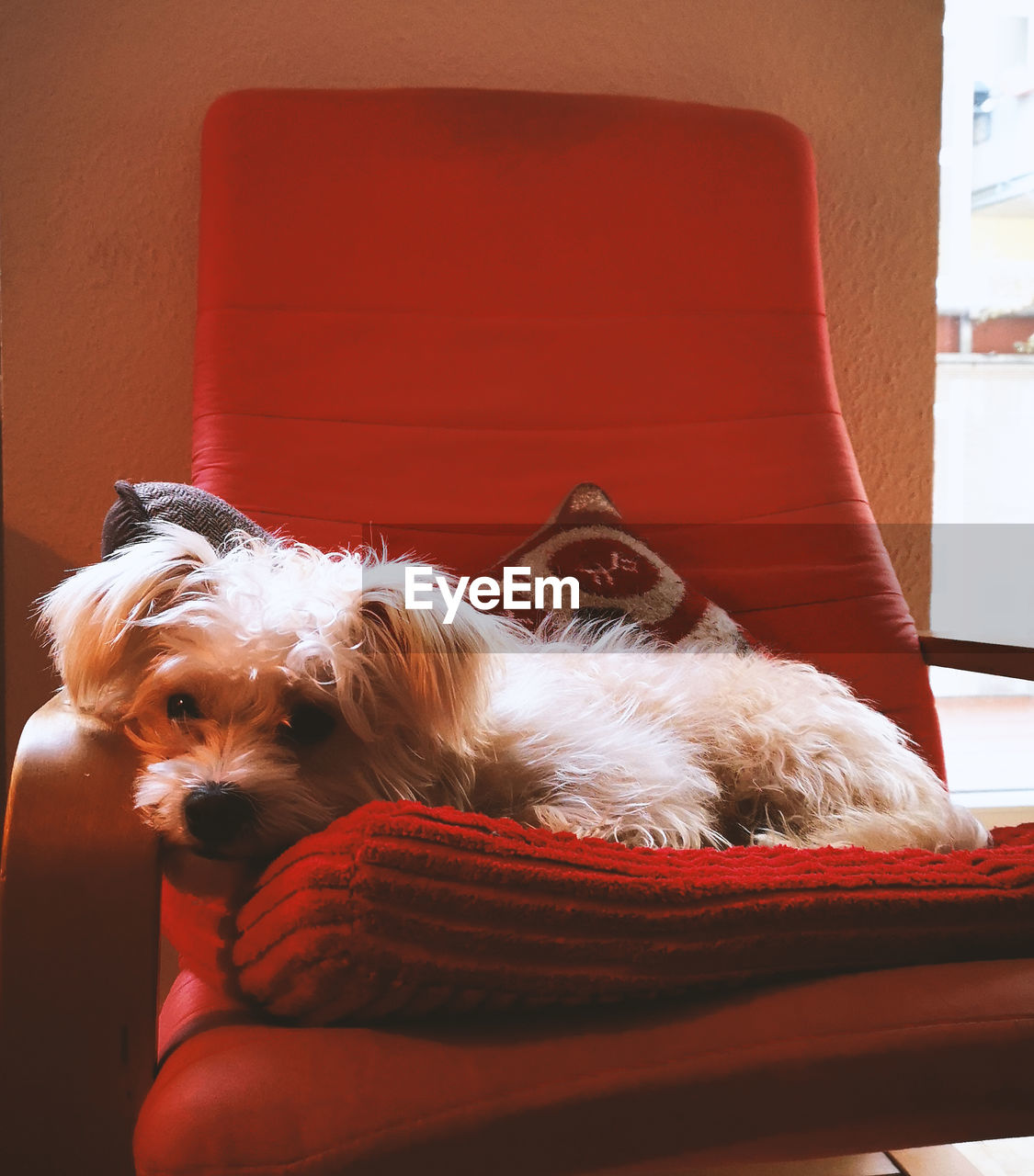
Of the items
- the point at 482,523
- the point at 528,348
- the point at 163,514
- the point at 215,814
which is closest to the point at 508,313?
the point at 528,348

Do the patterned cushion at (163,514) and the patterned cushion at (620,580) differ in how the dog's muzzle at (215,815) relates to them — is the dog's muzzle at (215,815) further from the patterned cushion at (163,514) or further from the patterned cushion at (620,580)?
the patterned cushion at (620,580)

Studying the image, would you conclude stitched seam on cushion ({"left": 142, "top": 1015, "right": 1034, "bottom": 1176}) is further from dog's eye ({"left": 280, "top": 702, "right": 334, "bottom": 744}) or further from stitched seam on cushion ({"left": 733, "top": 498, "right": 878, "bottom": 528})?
stitched seam on cushion ({"left": 733, "top": 498, "right": 878, "bottom": 528})

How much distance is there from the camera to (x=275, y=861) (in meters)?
Result: 0.72

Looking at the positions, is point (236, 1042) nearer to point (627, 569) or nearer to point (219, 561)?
point (219, 561)

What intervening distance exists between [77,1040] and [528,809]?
0.38m

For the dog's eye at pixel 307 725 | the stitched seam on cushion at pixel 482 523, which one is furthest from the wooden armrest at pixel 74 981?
the stitched seam on cushion at pixel 482 523

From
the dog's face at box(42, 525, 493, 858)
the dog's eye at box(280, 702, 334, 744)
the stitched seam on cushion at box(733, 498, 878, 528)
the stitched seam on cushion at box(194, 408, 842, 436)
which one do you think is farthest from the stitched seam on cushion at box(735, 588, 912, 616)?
the dog's eye at box(280, 702, 334, 744)

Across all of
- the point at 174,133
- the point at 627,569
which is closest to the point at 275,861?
the point at 627,569

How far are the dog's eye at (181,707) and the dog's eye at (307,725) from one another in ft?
0.28

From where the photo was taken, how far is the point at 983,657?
4.22 ft

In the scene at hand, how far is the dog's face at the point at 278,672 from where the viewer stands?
83cm

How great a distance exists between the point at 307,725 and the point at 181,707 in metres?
0.12

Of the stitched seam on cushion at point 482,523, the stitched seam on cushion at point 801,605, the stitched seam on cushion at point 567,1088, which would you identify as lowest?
the stitched seam on cushion at point 567,1088

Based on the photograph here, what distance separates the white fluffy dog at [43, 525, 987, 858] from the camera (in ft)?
2.70
